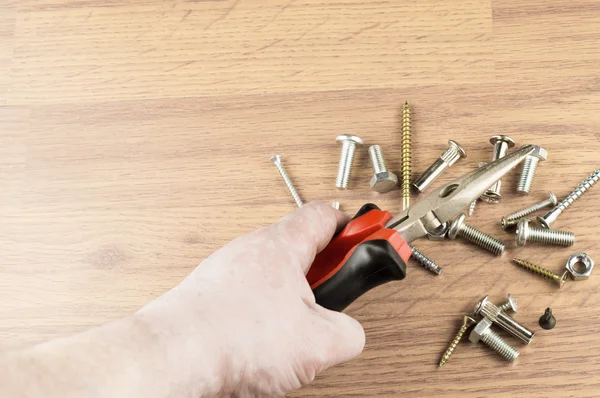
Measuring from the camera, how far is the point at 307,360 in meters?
1.08

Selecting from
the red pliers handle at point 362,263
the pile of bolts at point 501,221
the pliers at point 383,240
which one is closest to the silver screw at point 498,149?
the pile of bolts at point 501,221

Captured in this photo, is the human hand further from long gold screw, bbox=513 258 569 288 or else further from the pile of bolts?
long gold screw, bbox=513 258 569 288

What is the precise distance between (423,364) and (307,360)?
0.34m

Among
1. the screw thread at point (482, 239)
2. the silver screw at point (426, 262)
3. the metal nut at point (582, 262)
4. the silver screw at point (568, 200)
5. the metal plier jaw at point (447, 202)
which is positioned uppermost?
the metal plier jaw at point (447, 202)

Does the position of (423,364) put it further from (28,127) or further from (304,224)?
(28,127)

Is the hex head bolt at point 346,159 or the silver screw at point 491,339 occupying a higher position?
the hex head bolt at point 346,159

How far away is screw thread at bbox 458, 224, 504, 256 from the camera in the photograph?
1.38 meters

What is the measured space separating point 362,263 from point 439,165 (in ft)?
1.35

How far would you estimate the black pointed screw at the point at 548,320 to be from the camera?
51.8 inches

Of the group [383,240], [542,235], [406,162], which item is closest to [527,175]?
[542,235]

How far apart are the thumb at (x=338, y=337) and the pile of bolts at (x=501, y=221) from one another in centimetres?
26

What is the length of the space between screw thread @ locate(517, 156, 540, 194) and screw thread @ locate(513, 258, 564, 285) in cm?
14

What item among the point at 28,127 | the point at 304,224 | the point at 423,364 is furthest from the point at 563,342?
the point at 28,127

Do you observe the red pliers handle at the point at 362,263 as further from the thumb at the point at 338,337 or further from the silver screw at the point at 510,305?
the silver screw at the point at 510,305
